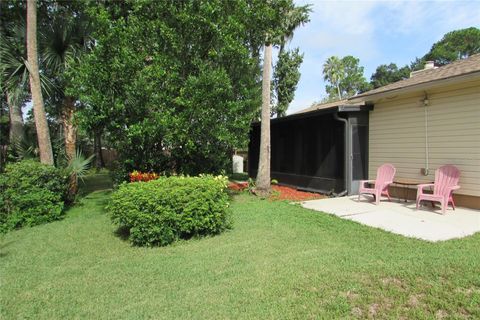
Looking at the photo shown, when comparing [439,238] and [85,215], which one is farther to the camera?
[85,215]

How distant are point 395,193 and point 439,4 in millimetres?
5830

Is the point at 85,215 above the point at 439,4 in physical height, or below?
below

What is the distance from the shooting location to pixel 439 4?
8828mm

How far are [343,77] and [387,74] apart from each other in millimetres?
8557

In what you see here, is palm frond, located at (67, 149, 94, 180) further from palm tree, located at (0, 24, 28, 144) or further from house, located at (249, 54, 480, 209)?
house, located at (249, 54, 480, 209)

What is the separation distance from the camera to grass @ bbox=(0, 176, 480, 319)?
267 centimetres

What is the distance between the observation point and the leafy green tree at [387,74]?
45438mm

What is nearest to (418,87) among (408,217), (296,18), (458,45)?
(408,217)

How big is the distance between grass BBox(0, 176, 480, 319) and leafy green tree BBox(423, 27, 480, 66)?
4296 centimetres

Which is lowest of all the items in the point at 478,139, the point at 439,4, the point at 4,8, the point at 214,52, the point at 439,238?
the point at 439,238

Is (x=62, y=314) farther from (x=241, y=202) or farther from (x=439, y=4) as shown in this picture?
(x=439, y=4)

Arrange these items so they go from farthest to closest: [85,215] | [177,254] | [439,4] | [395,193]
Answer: [439,4] < [395,193] < [85,215] < [177,254]

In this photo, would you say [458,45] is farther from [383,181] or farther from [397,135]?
[383,181]

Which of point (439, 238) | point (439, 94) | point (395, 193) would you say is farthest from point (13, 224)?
point (439, 94)
